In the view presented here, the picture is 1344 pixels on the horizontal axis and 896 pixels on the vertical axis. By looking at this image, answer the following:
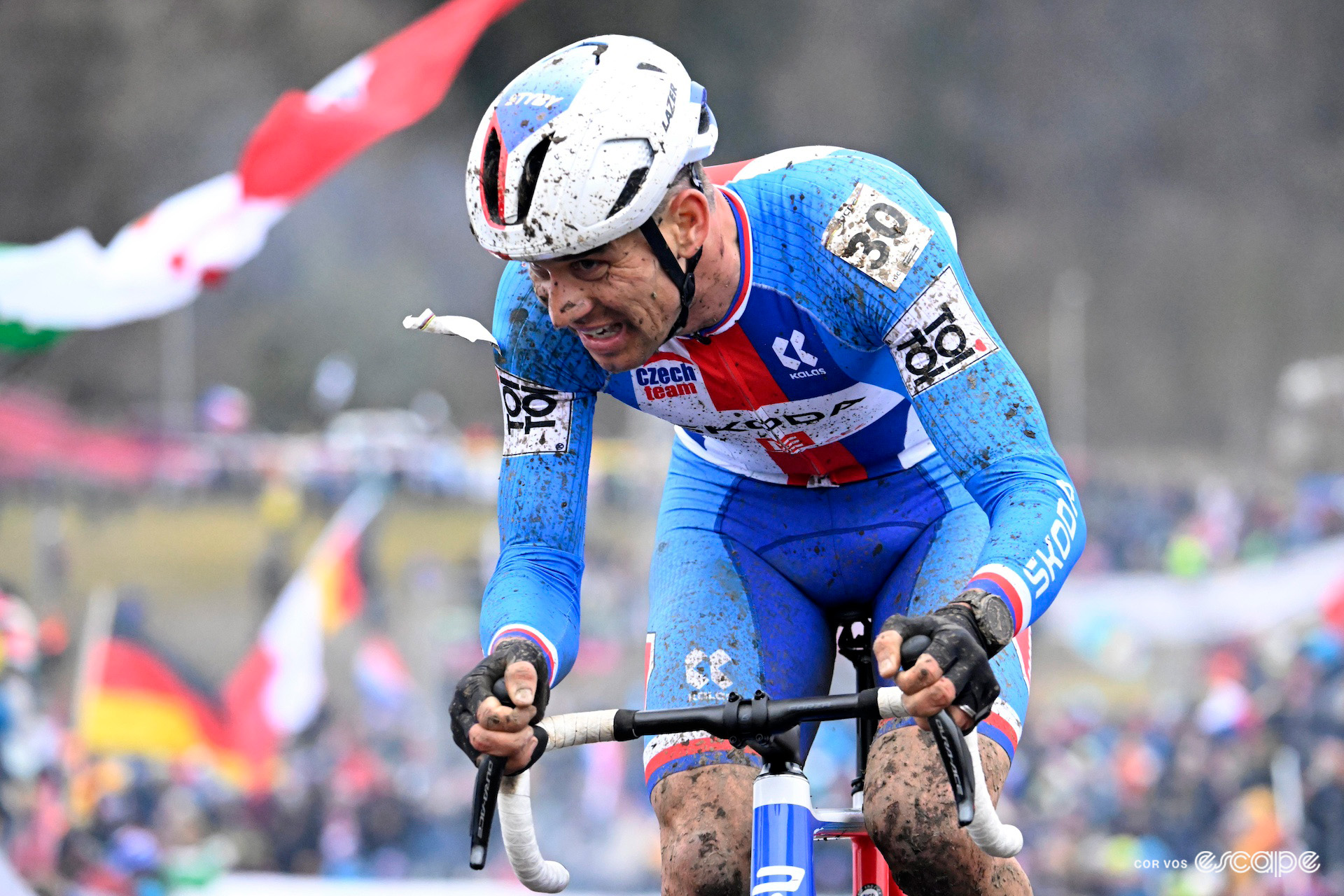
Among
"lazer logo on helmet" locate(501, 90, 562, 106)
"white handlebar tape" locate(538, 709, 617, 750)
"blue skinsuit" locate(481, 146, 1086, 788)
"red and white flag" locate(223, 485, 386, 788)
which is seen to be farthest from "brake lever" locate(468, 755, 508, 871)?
"red and white flag" locate(223, 485, 386, 788)

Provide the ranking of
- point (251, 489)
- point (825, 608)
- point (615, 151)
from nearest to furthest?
point (615, 151) < point (825, 608) < point (251, 489)

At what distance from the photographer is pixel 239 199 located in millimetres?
13188

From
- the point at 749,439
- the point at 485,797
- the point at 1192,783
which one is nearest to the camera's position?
the point at 485,797

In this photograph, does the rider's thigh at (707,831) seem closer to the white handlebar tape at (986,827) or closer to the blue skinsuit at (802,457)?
the blue skinsuit at (802,457)

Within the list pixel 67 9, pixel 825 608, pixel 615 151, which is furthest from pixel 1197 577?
pixel 67 9

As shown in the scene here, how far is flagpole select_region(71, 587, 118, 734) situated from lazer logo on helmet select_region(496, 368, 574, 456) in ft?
34.3

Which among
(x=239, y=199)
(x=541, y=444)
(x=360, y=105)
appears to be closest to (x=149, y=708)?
(x=239, y=199)

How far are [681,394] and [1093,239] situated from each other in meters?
12.8

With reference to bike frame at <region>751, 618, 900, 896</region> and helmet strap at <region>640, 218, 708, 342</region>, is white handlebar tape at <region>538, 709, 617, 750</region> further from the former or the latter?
helmet strap at <region>640, 218, 708, 342</region>

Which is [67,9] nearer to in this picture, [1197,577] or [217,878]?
[217,878]

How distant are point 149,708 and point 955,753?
11.6 meters

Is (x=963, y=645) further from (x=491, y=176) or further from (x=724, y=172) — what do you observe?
(x=724, y=172)

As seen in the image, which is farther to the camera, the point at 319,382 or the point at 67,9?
the point at 67,9

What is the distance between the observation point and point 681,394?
11.3 ft
